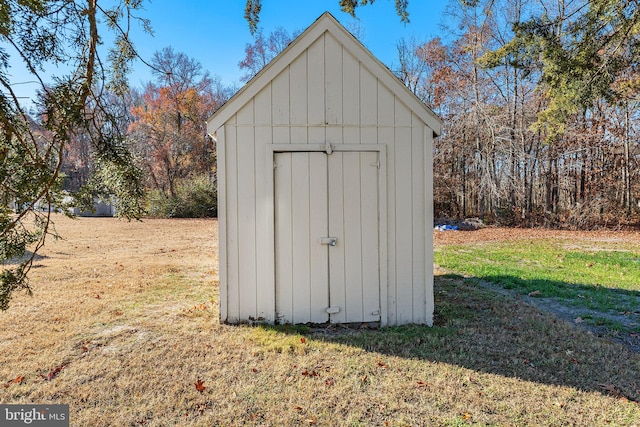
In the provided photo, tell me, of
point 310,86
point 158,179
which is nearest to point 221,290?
point 310,86

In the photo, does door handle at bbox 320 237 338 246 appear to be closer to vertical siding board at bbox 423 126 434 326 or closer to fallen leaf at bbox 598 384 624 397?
vertical siding board at bbox 423 126 434 326

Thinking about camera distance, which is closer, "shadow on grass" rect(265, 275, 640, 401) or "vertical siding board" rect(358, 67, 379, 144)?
"shadow on grass" rect(265, 275, 640, 401)

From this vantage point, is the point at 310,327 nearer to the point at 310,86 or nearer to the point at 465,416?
the point at 465,416

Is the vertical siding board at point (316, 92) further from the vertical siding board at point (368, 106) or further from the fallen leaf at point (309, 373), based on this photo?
the fallen leaf at point (309, 373)

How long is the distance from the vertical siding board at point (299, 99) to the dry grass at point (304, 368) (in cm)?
230

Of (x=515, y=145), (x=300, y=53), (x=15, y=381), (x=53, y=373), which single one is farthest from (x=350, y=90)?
(x=515, y=145)

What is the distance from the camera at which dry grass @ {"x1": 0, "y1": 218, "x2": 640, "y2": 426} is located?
268 centimetres

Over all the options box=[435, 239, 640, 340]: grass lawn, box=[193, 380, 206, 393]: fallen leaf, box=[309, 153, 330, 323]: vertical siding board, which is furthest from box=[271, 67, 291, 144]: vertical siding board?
box=[435, 239, 640, 340]: grass lawn

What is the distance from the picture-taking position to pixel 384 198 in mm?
4344

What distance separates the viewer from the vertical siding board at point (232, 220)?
14.1 ft

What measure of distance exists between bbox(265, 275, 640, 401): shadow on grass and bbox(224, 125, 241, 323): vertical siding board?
61cm

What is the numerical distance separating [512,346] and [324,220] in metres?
2.45

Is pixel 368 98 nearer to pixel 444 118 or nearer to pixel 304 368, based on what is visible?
pixel 304 368

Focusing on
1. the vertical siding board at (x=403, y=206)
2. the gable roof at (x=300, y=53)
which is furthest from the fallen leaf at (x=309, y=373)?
the gable roof at (x=300, y=53)
